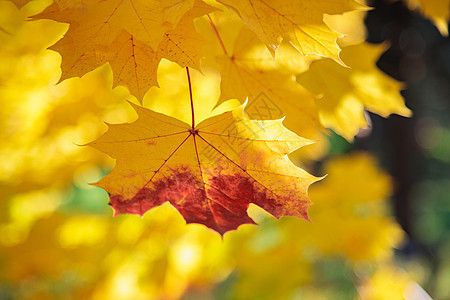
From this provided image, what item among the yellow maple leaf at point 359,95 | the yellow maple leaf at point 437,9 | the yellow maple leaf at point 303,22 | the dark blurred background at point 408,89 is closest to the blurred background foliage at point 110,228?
the yellow maple leaf at point 437,9

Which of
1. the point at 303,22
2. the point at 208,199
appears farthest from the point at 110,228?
the point at 303,22

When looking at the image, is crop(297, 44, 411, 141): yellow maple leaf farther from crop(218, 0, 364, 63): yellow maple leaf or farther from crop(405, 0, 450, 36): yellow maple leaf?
crop(218, 0, 364, 63): yellow maple leaf

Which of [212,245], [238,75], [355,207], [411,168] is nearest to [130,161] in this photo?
[238,75]

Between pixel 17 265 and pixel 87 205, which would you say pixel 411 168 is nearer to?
pixel 87 205

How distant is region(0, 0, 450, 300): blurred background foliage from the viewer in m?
1.18

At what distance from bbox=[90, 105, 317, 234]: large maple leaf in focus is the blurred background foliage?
0.38 m

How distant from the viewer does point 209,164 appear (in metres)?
0.62

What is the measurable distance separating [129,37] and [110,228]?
3.40ft

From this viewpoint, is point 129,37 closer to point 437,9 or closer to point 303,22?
point 303,22

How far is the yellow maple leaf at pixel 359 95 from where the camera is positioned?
0.95 m

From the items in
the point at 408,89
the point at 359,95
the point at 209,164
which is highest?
the point at 209,164

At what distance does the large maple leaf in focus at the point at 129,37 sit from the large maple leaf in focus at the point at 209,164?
70 millimetres

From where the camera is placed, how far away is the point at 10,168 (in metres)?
1.25

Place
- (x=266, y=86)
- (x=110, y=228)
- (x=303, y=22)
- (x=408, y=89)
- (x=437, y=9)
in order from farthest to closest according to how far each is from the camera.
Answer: (x=408, y=89), (x=110, y=228), (x=437, y=9), (x=266, y=86), (x=303, y=22)
